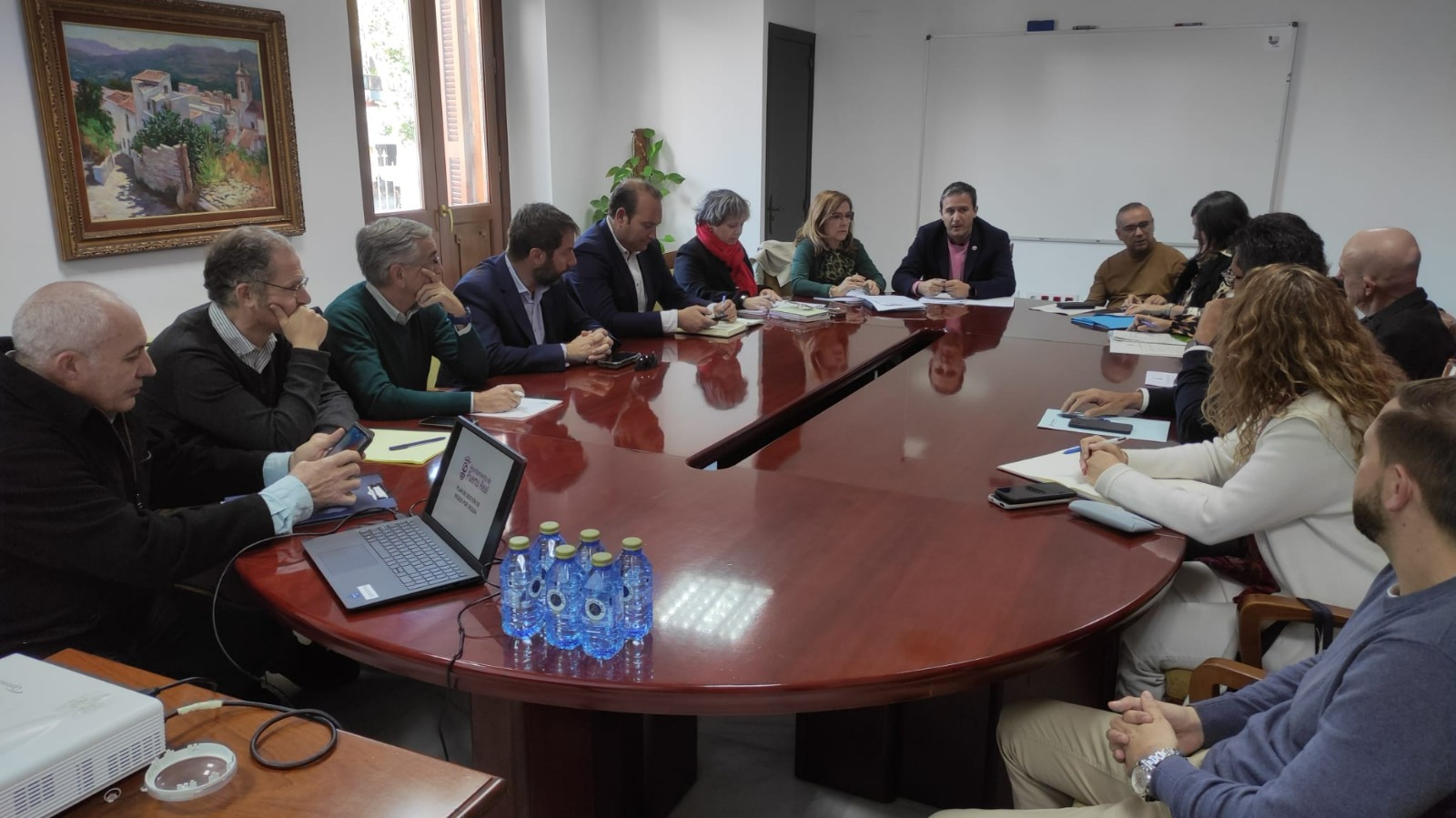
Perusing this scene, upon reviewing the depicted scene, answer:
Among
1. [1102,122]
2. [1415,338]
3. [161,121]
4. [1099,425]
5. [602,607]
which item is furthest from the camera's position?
[1102,122]

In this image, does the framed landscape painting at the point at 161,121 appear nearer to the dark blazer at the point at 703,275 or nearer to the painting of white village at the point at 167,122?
the painting of white village at the point at 167,122

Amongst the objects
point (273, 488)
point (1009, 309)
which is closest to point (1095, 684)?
point (273, 488)

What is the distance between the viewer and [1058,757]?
1523 mm

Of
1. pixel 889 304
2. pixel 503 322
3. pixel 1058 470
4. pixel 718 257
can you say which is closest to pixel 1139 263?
pixel 889 304

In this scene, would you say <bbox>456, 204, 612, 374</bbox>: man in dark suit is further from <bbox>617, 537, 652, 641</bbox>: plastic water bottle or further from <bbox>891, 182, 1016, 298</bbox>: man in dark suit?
<bbox>891, 182, 1016, 298</bbox>: man in dark suit

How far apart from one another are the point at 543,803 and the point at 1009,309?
11.4ft

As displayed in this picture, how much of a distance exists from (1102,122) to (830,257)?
2528 millimetres

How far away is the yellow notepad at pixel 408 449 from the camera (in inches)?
85.1

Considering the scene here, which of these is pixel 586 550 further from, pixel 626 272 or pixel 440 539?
pixel 626 272

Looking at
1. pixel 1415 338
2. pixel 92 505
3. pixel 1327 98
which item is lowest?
pixel 92 505

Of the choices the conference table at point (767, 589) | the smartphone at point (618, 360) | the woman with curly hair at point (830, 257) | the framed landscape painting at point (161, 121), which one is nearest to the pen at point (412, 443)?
the conference table at point (767, 589)

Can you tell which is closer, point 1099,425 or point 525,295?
point 1099,425

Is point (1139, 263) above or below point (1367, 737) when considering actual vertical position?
above

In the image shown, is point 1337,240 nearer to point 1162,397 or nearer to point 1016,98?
point 1016,98
